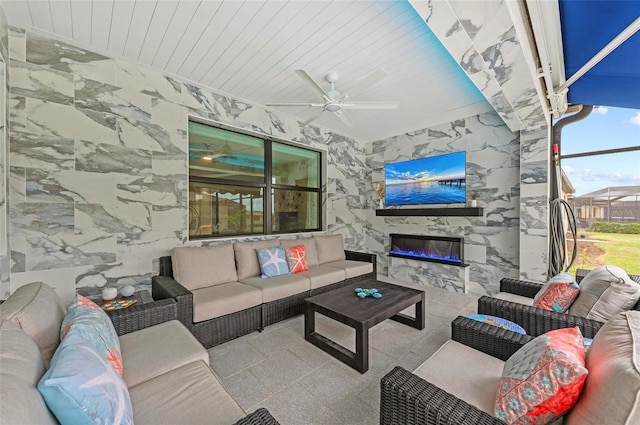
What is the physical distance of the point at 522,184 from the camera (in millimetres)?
3574

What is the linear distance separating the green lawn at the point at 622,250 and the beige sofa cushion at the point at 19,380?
5.21m

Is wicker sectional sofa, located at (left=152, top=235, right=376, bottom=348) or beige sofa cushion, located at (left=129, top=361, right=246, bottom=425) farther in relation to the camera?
wicker sectional sofa, located at (left=152, top=235, right=376, bottom=348)

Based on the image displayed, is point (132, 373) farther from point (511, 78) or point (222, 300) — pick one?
point (511, 78)

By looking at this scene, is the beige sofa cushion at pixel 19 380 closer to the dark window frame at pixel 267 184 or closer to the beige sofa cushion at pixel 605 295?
the dark window frame at pixel 267 184

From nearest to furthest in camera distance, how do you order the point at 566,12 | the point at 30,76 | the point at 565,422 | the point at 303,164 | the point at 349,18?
1. the point at 565,422
2. the point at 566,12
3. the point at 349,18
4. the point at 30,76
5. the point at 303,164

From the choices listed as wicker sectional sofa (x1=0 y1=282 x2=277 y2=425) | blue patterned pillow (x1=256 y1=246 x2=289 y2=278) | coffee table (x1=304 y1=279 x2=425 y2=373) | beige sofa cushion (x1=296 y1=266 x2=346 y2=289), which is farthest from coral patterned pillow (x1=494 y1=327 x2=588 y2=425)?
blue patterned pillow (x1=256 y1=246 x2=289 y2=278)

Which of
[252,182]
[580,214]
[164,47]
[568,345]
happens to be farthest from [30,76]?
[580,214]

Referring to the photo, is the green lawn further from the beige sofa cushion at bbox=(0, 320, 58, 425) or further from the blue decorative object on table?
the beige sofa cushion at bbox=(0, 320, 58, 425)

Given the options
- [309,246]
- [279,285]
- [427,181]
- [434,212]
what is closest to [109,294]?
[279,285]

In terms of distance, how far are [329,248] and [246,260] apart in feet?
4.90

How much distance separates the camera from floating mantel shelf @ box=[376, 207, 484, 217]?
3964 mm

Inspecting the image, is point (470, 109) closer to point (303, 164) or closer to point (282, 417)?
point (303, 164)

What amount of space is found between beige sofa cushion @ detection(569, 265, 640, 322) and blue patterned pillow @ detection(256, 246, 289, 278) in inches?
112

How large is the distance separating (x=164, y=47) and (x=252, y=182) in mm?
1867
